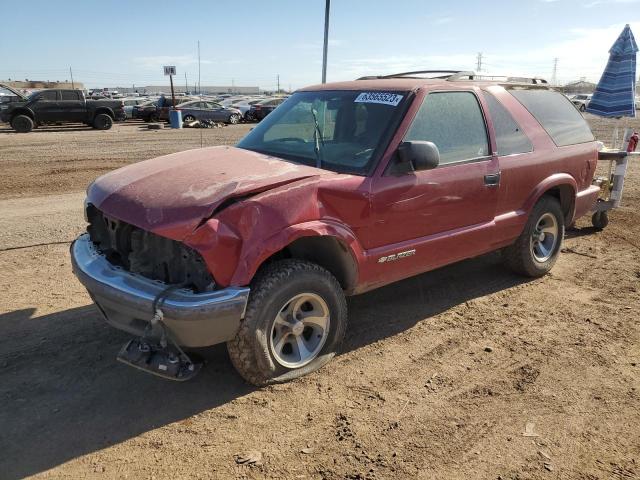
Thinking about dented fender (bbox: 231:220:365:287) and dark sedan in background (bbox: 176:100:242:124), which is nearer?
dented fender (bbox: 231:220:365:287)

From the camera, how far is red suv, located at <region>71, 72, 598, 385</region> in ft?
9.77

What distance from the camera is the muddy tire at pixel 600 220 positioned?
7148mm

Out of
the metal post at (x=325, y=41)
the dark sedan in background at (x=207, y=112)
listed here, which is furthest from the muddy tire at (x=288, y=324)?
the dark sedan in background at (x=207, y=112)

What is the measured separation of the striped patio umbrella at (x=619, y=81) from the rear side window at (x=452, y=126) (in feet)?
18.3

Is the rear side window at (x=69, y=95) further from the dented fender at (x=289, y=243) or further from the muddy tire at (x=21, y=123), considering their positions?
the dented fender at (x=289, y=243)

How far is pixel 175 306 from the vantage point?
285 centimetres

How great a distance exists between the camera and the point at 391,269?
3.85 m

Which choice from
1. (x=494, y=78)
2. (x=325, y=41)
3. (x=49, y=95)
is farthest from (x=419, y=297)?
(x=49, y=95)

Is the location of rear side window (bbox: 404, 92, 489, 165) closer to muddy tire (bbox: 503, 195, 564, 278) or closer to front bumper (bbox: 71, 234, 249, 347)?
muddy tire (bbox: 503, 195, 564, 278)

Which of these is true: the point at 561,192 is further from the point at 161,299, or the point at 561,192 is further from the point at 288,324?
the point at 161,299

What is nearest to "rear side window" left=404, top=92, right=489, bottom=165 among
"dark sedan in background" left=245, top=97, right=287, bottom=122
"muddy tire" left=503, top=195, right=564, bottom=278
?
"muddy tire" left=503, top=195, right=564, bottom=278

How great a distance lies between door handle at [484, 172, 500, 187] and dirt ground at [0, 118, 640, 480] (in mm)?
1120

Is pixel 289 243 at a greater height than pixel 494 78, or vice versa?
pixel 494 78

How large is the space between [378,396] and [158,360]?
1.38m
